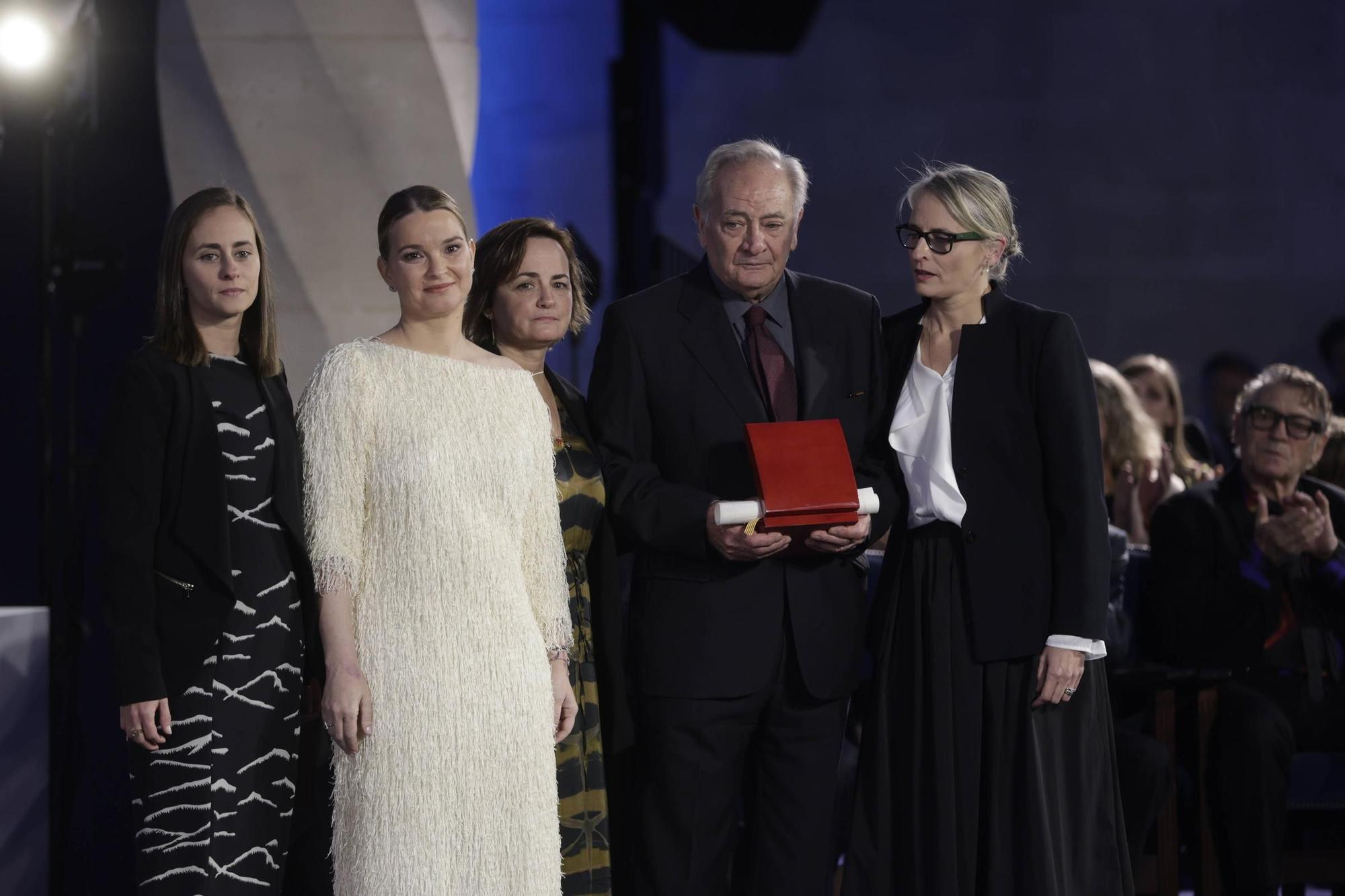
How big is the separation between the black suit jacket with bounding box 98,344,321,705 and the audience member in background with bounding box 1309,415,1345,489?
3439 millimetres

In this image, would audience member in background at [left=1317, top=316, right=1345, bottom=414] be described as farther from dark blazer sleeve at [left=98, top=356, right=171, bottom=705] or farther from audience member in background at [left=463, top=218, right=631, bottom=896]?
dark blazer sleeve at [left=98, top=356, right=171, bottom=705]

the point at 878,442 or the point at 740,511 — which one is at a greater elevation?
the point at 878,442

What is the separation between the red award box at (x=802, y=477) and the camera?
8.31 ft

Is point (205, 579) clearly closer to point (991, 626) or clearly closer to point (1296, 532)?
point (991, 626)

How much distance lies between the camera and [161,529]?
8.13 feet

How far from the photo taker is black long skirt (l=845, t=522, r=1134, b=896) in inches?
106

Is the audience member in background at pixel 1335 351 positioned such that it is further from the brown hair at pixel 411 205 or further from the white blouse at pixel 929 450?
the brown hair at pixel 411 205

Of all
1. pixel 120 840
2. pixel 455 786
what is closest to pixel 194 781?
pixel 455 786

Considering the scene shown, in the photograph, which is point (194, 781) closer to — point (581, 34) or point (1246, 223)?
point (581, 34)

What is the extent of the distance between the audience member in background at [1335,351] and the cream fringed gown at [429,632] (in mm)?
4850

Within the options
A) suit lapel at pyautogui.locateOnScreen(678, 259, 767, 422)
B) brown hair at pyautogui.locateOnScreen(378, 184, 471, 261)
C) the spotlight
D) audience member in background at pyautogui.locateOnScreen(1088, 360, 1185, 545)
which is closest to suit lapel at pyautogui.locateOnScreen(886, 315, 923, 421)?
suit lapel at pyautogui.locateOnScreen(678, 259, 767, 422)

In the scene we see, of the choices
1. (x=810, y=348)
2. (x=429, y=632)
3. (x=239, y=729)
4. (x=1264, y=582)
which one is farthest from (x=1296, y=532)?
(x=239, y=729)

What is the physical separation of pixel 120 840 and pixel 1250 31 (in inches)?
214

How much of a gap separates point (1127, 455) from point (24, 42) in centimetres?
416
